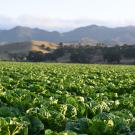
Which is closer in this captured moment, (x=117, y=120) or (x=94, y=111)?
(x=117, y=120)

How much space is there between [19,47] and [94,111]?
15516 centimetres

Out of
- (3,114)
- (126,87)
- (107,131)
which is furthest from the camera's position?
(126,87)

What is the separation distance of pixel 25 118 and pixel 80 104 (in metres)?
2.30

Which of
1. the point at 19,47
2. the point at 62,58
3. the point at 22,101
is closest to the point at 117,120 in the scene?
the point at 22,101

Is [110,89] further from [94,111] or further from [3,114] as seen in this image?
[3,114]

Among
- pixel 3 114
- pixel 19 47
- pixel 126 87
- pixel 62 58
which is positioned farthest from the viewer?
pixel 19 47

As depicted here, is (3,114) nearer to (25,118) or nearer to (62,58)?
(25,118)

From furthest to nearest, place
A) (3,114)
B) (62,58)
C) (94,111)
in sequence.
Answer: (62,58), (94,111), (3,114)

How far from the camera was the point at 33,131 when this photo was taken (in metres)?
6.26

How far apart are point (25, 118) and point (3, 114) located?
61 centimetres

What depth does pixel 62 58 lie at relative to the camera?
363ft

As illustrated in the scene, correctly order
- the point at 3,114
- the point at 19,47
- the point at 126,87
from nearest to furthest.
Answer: the point at 3,114 → the point at 126,87 → the point at 19,47

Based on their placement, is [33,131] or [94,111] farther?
[94,111]

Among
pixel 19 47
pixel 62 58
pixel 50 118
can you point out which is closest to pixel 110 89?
pixel 50 118
